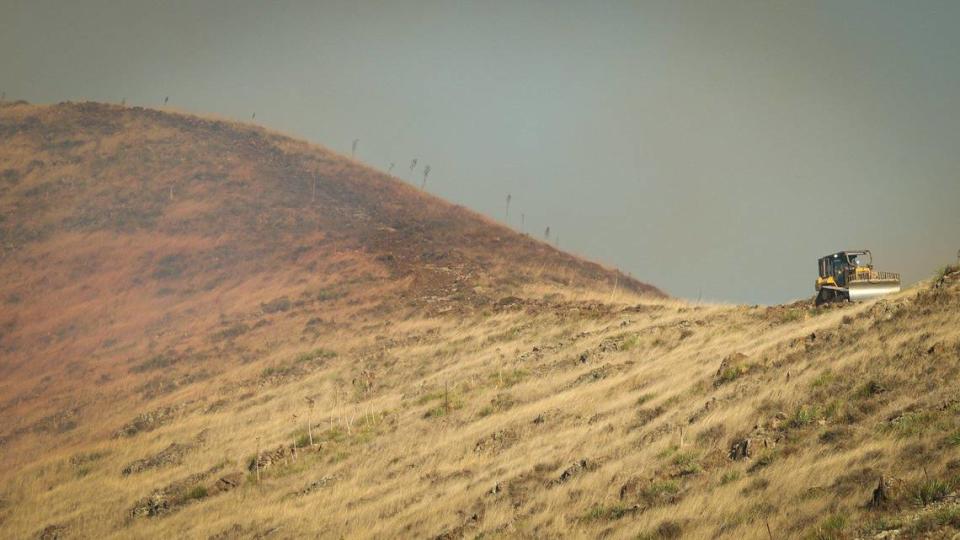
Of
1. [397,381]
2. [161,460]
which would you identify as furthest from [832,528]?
[161,460]

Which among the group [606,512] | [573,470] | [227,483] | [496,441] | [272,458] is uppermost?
[573,470]

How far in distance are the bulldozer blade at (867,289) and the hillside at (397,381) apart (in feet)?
6.47

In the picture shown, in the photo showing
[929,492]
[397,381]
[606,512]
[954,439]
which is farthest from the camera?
[397,381]

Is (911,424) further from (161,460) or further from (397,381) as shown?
(161,460)

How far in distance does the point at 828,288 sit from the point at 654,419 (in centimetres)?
1316

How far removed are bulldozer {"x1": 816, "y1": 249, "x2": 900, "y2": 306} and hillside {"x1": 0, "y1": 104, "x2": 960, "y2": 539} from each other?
2063 millimetres

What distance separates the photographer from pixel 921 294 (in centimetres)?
2239

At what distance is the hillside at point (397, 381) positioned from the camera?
1622 centimetres

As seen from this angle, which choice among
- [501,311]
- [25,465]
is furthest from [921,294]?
[25,465]

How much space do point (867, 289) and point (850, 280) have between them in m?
0.90

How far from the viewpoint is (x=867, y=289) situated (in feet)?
100

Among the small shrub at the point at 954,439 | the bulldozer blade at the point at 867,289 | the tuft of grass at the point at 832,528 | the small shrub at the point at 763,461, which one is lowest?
the tuft of grass at the point at 832,528

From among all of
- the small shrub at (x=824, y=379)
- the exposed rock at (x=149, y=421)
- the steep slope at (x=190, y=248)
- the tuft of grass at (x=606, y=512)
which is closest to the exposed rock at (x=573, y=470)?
the tuft of grass at (x=606, y=512)

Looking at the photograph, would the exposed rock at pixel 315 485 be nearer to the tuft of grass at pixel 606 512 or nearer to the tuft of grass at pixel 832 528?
the tuft of grass at pixel 606 512
